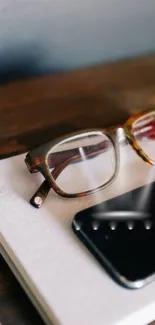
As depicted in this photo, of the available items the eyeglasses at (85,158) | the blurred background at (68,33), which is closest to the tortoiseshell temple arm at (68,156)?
the eyeglasses at (85,158)

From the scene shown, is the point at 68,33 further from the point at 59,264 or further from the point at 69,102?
the point at 59,264

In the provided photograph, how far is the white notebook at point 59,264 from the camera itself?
0.26 meters

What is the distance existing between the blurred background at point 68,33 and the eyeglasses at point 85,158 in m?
0.13

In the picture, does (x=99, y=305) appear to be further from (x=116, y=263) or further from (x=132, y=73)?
(x=132, y=73)

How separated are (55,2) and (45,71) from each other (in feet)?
0.26

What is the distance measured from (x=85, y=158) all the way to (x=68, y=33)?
163mm

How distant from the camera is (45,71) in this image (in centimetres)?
50

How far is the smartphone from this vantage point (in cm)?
27

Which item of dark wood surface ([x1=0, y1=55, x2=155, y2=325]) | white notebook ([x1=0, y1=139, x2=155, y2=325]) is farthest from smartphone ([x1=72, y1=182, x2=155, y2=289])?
dark wood surface ([x1=0, y1=55, x2=155, y2=325])

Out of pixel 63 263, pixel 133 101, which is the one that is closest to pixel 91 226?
pixel 63 263

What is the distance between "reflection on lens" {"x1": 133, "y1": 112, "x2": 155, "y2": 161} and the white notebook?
0.16 ft

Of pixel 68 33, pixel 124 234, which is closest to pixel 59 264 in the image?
pixel 124 234

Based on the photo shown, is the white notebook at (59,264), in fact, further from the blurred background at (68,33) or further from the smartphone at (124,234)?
the blurred background at (68,33)

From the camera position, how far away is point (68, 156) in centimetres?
37
